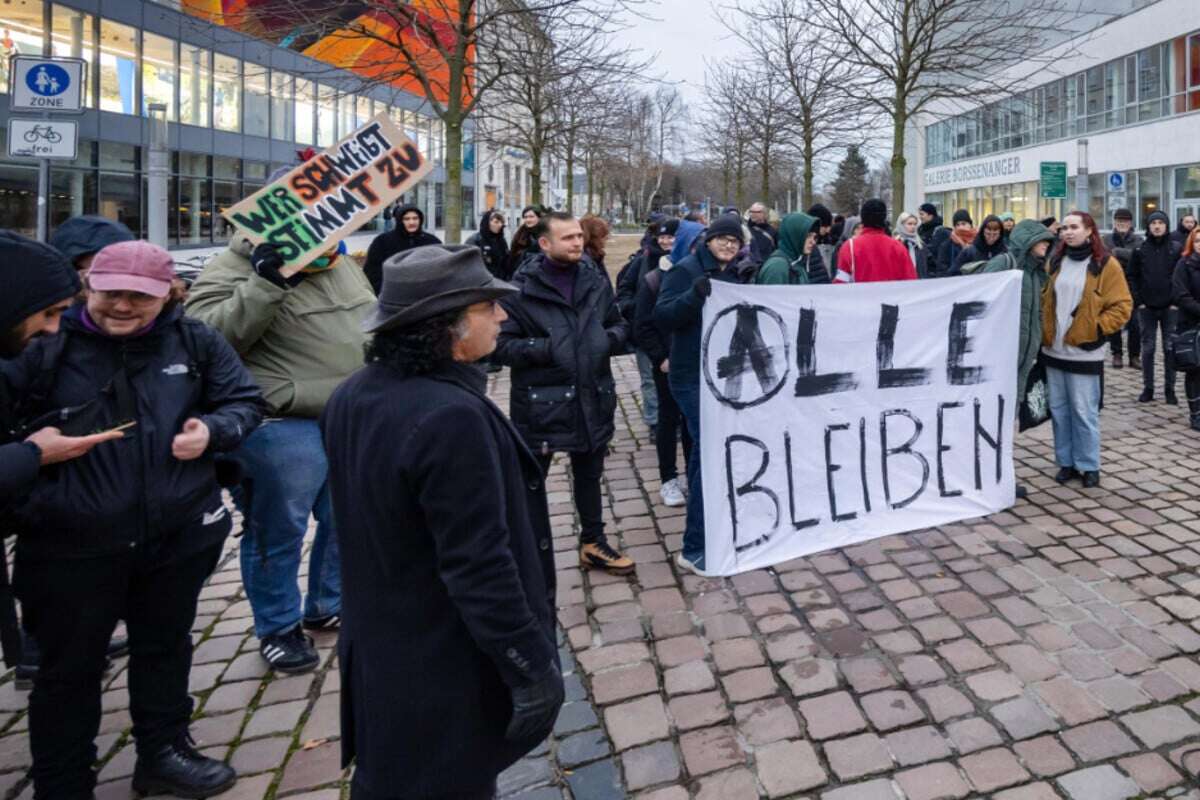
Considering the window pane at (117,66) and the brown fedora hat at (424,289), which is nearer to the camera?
the brown fedora hat at (424,289)

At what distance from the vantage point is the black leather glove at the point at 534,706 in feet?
6.50

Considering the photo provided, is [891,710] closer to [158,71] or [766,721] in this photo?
[766,721]

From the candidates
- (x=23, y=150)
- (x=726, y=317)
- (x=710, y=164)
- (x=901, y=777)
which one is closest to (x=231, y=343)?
(x=726, y=317)

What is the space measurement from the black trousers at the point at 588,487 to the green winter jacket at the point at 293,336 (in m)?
1.17

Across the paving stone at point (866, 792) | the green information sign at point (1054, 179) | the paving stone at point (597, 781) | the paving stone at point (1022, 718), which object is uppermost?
the green information sign at point (1054, 179)

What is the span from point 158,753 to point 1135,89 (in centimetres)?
3508

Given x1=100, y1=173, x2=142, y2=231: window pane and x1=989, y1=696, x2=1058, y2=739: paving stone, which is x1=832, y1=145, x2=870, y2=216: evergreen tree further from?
x1=989, y1=696, x2=1058, y2=739: paving stone

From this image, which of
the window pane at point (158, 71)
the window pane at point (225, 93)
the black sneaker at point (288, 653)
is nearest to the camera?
the black sneaker at point (288, 653)

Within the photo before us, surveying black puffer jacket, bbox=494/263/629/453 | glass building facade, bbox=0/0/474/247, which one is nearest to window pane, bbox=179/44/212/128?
glass building facade, bbox=0/0/474/247

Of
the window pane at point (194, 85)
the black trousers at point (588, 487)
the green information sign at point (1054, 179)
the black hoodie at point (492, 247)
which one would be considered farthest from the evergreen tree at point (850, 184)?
the black trousers at point (588, 487)

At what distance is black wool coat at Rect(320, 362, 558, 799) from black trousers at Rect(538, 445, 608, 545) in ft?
7.60

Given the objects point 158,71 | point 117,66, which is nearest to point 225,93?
point 158,71

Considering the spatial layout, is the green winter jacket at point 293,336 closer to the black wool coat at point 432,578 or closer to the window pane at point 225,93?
the black wool coat at point 432,578

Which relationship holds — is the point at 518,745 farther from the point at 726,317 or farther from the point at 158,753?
the point at 726,317
